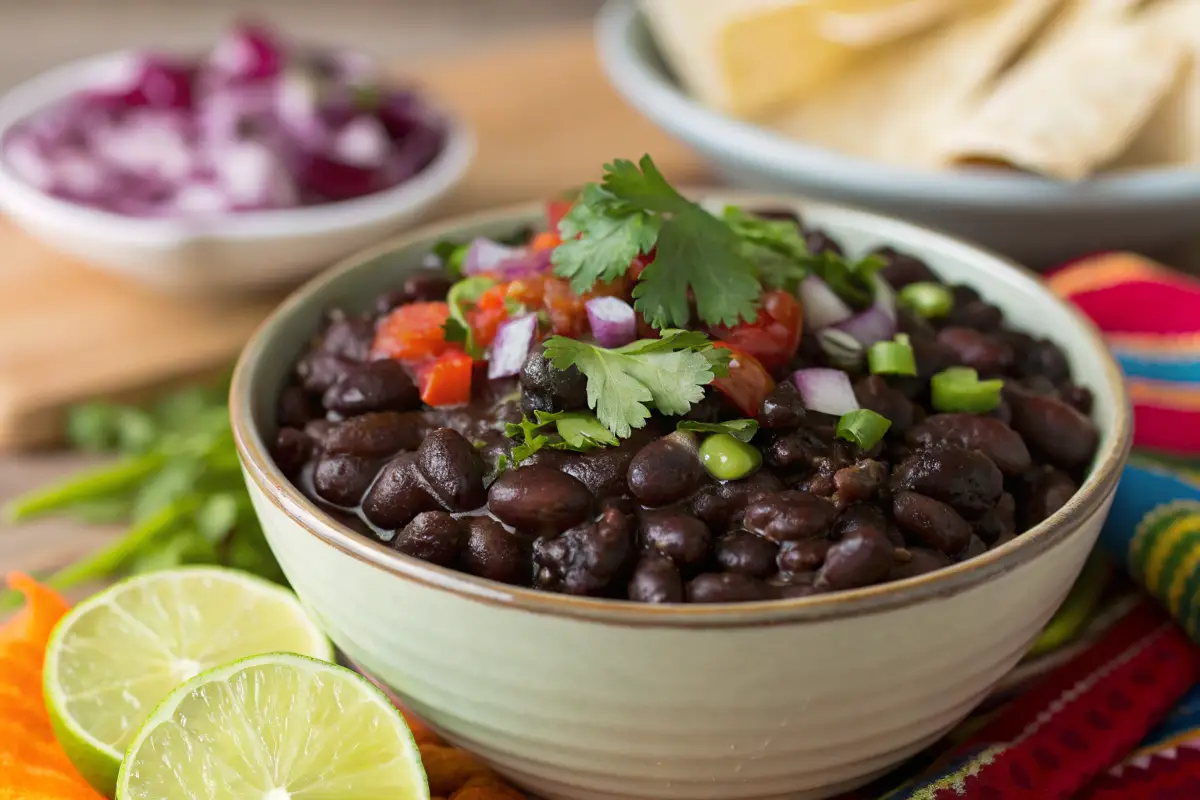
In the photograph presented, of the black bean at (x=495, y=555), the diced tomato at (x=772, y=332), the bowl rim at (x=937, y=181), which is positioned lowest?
the bowl rim at (x=937, y=181)

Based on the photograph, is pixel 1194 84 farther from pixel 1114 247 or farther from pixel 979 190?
pixel 979 190

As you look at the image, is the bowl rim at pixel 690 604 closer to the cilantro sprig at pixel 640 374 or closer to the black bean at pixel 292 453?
the black bean at pixel 292 453

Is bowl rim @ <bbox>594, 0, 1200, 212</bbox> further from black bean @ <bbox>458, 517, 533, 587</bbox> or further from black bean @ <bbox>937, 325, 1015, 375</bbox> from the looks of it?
black bean @ <bbox>458, 517, 533, 587</bbox>

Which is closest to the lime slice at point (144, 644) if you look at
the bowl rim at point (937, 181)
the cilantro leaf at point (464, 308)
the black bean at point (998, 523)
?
the cilantro leaf at point (464, 308)

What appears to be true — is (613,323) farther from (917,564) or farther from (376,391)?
(917,564)

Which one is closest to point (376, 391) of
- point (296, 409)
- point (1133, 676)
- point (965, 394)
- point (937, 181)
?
point (296, 409)

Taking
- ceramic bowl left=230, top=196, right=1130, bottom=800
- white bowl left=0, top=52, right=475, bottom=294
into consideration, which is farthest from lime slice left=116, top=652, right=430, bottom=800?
white bowl left=0, top=52, right=475, bottom=294

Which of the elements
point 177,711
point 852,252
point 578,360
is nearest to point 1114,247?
point 852,252
